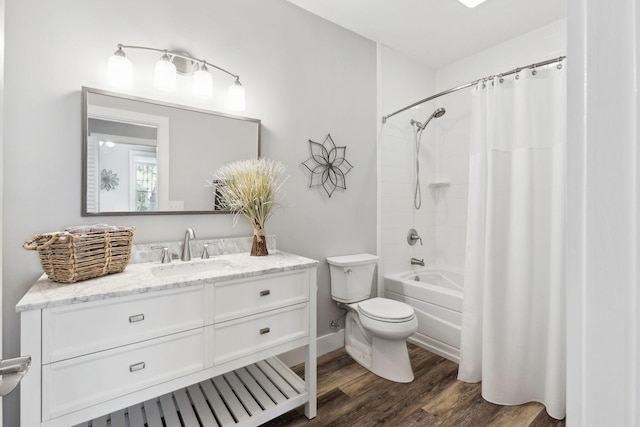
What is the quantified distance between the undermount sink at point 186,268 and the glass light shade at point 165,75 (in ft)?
3.23

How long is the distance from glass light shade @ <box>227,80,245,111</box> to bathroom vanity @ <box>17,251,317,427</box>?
0.97 meters

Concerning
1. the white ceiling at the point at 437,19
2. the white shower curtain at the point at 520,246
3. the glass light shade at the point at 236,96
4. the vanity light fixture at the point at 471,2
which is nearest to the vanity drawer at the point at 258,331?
the white shower curtain at the point at 520,246

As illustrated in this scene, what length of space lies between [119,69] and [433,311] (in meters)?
2.63

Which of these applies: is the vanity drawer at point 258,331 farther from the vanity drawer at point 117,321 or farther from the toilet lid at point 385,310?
the toilet lid at point 385,310

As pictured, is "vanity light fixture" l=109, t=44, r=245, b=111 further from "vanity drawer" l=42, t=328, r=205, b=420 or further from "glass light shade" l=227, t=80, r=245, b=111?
"vanity drawer" l=42, t=328, r=205, b=420

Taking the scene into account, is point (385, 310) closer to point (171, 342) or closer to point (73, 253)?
point (171, 342)

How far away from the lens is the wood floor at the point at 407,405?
170 cm

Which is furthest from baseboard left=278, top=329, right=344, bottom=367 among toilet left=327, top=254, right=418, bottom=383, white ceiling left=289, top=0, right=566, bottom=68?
white ceiling left=289, top=0, right=566, bottom=68

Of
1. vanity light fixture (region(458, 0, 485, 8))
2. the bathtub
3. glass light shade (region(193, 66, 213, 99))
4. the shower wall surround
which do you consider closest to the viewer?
glass light shade (region(193, 66, 213, 99))

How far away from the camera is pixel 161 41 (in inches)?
69.7

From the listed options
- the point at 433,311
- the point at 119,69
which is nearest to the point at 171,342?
the point at 119,69

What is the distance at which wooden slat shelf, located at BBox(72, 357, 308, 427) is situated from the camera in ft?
4.99

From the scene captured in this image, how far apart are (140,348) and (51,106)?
124 centimetres

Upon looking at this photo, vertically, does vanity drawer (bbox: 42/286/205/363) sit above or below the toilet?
above
